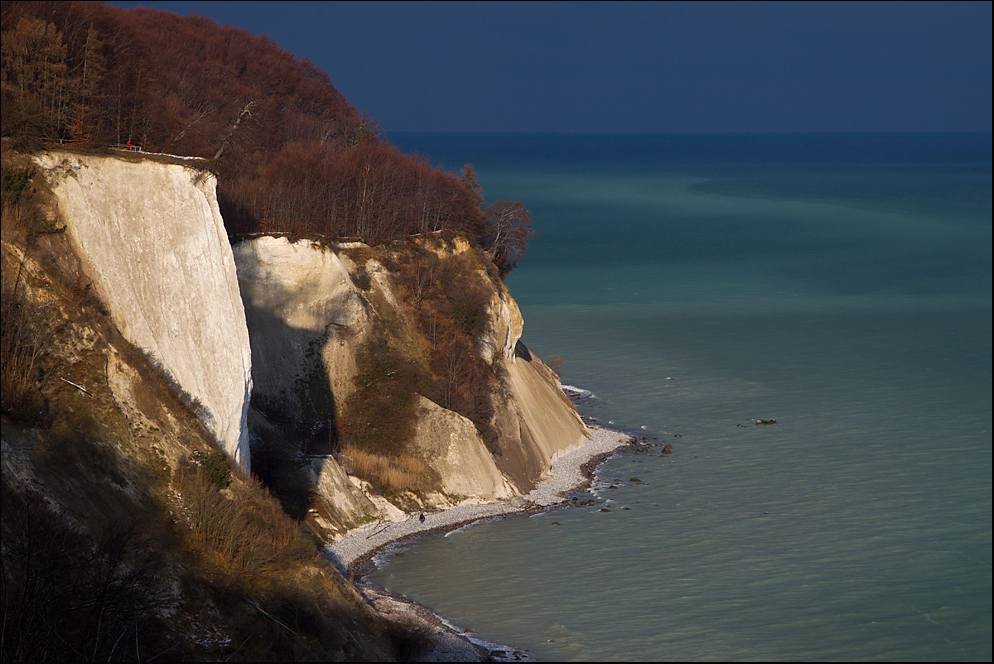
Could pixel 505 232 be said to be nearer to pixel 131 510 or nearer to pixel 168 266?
pixel 168 266

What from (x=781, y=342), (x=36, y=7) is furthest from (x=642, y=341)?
(x=36, y=7)

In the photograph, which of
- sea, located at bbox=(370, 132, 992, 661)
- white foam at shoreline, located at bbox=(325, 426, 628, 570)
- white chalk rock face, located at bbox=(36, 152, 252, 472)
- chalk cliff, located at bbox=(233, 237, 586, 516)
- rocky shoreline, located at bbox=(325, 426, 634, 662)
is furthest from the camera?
chalk cliff, located at bbox=(233, 237, 586, 516)

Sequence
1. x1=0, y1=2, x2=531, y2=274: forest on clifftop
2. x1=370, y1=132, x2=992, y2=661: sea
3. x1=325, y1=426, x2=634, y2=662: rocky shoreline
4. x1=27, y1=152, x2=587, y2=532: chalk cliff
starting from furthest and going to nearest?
x1=0, y1=2, x2=531, y2=274: forest on clifftop, x1=370, y1=132, x2=992, y2=661: sea, x1=27, y1=152, x2=587, y2=532: chalk cliff, x1=325, y1=426, x2=634, y2=662: rocky shoreline

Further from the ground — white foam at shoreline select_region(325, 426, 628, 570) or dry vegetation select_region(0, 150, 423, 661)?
dry vegetation select_region(0, 150, 423, 661)

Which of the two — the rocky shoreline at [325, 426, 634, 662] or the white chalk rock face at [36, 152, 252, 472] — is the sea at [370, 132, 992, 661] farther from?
the white chalk rock face at [36, 152, 252, 472]

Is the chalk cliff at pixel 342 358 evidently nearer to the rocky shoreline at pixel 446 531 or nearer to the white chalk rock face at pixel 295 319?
the white chalk rock face at pixel 295 319

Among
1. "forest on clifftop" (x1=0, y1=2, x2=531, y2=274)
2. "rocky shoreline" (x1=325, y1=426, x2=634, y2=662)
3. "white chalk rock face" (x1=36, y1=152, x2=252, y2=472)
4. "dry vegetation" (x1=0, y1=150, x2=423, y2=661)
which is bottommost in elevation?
"rocky shoreline" (x1=325, y1=426, x2=634, y2=662)

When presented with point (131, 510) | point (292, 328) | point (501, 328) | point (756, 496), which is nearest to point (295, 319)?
point (292, 328)

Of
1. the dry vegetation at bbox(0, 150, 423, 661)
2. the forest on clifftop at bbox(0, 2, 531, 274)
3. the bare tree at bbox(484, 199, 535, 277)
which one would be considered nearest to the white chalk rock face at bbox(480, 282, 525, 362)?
the forest on clifftop at bbox(0, 2, 531, 274)

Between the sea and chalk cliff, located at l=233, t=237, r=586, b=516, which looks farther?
chalk cliff, located at l=233, t=237, r=586, b=516
